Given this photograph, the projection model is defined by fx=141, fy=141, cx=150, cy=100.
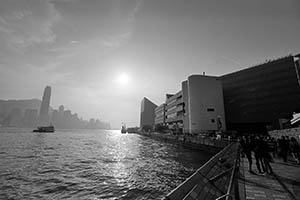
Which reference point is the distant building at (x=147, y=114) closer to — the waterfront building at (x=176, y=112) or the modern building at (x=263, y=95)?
the waterfront building at (x=176, y=112)

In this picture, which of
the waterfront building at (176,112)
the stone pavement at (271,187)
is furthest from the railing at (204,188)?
the waterfront building at (176,112)

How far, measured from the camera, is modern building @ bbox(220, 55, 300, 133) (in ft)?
163

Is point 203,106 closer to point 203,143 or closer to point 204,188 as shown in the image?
point 203,143

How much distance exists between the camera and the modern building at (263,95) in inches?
1956

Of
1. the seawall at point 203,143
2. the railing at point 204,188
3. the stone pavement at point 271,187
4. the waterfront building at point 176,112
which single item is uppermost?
the waterfront building at point 176,112

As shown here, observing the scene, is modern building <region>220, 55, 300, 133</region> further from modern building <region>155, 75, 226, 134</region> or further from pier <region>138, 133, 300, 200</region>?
pier <region>138, 133, 300, 200</region>

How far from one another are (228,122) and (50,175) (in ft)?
231

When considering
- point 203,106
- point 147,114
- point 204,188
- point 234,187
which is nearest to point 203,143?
point 234,187

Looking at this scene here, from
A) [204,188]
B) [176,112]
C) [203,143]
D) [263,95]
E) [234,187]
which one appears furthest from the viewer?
[176,112]

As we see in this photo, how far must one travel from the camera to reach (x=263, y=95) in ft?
181

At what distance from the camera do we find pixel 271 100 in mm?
52906

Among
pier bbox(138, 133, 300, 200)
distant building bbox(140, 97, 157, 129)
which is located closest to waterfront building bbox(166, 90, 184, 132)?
pier bbox(138, 133, 300, 200)

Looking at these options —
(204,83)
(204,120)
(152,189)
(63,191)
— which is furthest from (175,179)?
(204,83)

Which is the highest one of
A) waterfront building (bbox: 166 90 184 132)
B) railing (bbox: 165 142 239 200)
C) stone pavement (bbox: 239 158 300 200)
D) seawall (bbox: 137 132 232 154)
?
waterfront building (bbox: 166 90 184 132)
